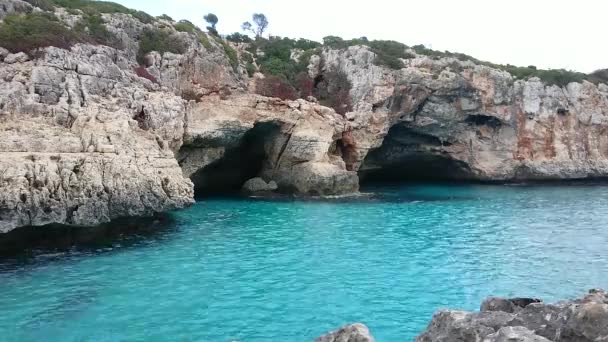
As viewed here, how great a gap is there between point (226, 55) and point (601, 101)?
32.8m

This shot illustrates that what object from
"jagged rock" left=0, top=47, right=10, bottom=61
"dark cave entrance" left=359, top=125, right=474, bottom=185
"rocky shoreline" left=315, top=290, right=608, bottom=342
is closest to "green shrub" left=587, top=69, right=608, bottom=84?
"dark cave entrance" left=359, top=125, right=474, bottom=185

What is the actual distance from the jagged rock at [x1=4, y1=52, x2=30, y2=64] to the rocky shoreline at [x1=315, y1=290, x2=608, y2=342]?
19.9 m

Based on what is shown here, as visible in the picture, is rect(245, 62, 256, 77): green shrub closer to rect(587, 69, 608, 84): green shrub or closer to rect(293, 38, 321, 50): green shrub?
rect(293, 38, 321, 50): green shrub

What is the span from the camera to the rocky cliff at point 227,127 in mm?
18047

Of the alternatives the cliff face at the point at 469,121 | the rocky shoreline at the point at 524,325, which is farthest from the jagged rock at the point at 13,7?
the rocky shoreline at the point at 524,325

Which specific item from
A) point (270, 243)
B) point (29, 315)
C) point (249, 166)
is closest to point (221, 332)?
point (29, 315)

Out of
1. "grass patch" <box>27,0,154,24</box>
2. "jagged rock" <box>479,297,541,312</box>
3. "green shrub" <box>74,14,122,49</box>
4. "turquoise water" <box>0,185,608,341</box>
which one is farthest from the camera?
"grass patch" <box>27,0,154,24</box>

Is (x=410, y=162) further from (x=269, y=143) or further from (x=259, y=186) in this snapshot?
(x=259, y=186)

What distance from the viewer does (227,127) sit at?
96.9 ft

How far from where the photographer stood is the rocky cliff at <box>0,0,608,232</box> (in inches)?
711

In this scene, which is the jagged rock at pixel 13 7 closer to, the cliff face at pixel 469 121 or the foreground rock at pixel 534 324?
the cliff face at pixel 469 121

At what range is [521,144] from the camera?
43.2m

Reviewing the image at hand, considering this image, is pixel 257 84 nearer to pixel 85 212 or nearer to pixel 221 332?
pixel 85 212

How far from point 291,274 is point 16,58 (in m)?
14.2
